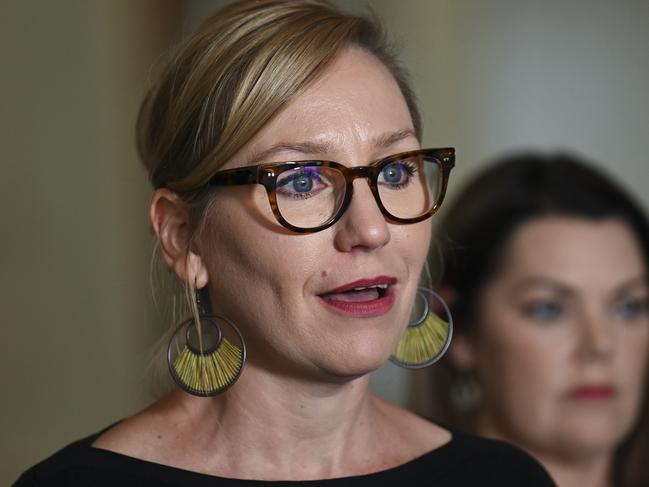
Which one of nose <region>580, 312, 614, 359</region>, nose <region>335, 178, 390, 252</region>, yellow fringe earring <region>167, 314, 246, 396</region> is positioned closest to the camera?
nose <region>335, 178, 390, 252</region>

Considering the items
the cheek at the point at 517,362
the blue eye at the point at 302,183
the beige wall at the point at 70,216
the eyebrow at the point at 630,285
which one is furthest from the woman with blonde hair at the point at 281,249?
the beige wall at the point at 70,216

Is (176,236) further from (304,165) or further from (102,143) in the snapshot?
(102,143)

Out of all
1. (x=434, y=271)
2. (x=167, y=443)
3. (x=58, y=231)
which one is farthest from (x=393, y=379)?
(x=167, y=443)

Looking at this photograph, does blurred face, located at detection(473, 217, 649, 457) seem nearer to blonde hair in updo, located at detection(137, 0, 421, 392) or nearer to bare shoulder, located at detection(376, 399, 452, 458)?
bare shoulder, located at detection(376, 399, 452, 458)

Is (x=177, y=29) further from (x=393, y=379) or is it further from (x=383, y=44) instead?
(x=383, y=44)

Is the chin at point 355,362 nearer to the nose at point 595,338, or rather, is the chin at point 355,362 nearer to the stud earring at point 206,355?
the stud earring at point 206,355

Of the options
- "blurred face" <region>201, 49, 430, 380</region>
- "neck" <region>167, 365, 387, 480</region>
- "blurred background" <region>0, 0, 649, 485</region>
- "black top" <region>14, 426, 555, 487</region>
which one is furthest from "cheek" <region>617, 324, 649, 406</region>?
"blurred face" <region>201, 49, 430, 380</region>

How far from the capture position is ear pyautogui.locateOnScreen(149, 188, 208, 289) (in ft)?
6.02

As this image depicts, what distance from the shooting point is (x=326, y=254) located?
66.2 inches

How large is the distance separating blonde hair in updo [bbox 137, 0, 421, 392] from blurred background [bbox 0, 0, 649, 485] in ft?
5.25

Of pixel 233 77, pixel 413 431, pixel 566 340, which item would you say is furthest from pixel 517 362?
pixel 233 77

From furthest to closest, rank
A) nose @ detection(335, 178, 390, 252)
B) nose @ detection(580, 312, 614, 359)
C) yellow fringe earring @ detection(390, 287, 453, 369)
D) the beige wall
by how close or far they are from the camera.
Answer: the beige wall
nose @ detection(580, 312, 614, 359)
yellow fringe earring @ detection(390, 287, 453, 369)
nose @ detection(335, 178, 390, 252)

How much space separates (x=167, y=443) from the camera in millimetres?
1867

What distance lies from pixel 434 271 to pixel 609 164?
2.34 m
